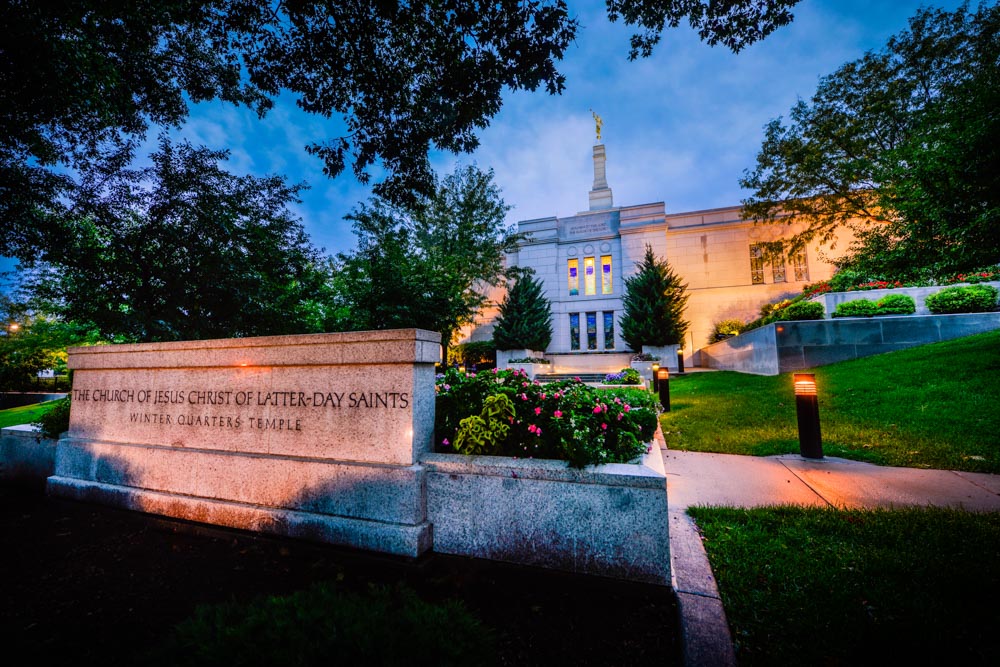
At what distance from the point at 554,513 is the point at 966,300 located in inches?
673

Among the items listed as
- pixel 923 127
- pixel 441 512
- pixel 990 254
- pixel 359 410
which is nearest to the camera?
pixel 441 512

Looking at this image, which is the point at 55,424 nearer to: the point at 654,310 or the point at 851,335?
the point at 851,335

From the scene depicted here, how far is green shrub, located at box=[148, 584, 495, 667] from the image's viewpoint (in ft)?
4.04

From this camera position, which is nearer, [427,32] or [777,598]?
[777,598]

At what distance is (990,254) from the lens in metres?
5.94

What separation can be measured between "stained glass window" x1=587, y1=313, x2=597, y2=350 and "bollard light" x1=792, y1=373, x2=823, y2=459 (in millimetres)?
21822

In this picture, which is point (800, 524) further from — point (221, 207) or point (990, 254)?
point (221, 207)

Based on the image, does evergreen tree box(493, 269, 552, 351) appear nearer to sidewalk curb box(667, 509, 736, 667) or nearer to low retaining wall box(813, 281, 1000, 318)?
low retaining wall box(813, 281, 1000, 318)

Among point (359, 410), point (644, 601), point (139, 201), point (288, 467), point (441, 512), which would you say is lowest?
point (644, 601)

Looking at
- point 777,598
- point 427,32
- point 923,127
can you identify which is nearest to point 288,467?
point 777,598

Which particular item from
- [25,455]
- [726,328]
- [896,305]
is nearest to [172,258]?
[25,455]

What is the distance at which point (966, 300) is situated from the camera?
1180cm

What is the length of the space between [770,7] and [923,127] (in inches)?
220

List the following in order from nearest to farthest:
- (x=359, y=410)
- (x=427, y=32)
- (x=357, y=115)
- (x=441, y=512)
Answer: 1. (x=441, y=512)
2. (x=359, y=410)
3. (x=427, y=32)
4. (x=357, y=115)
